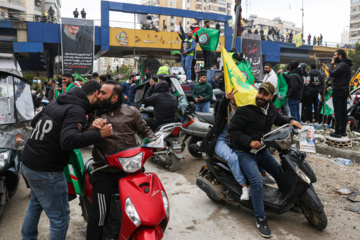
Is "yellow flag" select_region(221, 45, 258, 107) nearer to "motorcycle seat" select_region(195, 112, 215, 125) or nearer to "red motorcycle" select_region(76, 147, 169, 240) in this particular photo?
"red motorcycle" select_region(76, 147, 169, 240)

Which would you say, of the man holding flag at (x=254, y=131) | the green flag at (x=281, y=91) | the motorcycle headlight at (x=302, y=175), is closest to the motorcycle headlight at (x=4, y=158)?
the man holding flag at (x=254, y=131)

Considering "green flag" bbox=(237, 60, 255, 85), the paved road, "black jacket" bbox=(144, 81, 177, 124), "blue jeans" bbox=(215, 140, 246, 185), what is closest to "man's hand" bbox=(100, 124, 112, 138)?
the paved road

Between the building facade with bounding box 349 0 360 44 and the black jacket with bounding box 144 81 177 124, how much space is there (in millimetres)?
105055

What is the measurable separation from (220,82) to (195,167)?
12.5 feet

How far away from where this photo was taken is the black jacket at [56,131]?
252 cm

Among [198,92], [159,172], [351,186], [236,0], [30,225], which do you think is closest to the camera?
[30,225]

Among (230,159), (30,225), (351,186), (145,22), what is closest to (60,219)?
(30,225)

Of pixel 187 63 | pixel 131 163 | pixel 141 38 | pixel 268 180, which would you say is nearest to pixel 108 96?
pixel 131 163

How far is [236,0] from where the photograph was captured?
33.7ft

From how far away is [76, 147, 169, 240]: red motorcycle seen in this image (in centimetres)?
253

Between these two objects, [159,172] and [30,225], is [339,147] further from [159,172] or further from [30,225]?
[30,225]

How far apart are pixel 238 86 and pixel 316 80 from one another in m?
6.70

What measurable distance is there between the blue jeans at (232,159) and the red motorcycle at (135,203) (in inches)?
50.9

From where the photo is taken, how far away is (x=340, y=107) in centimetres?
673
